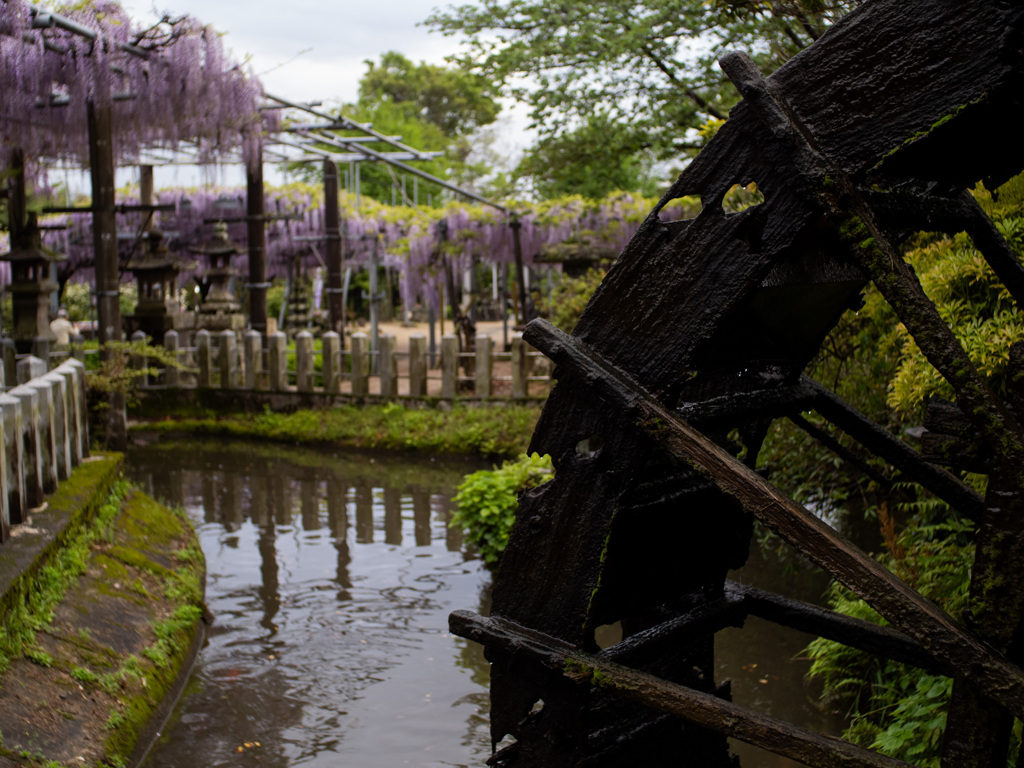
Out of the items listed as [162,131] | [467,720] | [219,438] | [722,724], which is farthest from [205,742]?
[162,131]

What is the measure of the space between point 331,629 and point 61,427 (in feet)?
8.12

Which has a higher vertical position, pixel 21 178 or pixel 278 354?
pixel 21 178

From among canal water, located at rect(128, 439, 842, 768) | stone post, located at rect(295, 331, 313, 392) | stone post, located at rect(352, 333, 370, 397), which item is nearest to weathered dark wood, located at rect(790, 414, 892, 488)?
canal water, located at rect(128, 439, 842, 768)

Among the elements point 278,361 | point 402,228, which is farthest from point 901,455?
point 402,228

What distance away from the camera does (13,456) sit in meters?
5.16

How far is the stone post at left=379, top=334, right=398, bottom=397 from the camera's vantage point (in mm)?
14070

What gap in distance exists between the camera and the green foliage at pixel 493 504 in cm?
729

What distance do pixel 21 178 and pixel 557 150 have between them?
25.0 ft

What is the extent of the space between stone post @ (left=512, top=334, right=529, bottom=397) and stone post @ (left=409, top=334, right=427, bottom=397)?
1.43 metres

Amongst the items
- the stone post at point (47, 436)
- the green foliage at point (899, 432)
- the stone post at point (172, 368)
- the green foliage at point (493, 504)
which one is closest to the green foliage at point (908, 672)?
the green foliage at point (899, 432)

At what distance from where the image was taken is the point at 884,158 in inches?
83.4

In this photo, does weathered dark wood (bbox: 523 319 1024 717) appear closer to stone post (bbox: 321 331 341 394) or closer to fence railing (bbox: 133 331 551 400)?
fence railing (bbox: 133 331 551 400)

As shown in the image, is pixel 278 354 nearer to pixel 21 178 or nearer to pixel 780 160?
pixel 21 178

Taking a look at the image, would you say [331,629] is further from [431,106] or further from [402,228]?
[431,106]
